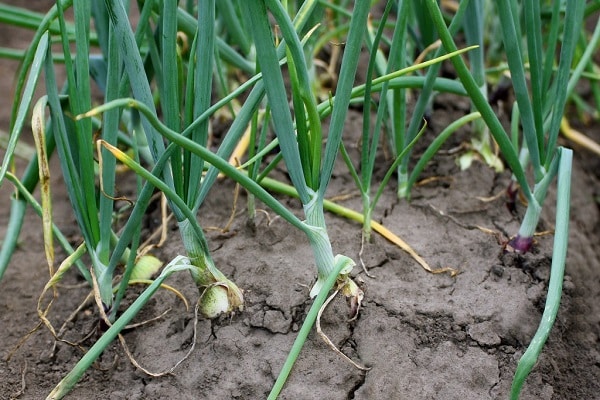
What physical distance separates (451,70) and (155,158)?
1.10 meters

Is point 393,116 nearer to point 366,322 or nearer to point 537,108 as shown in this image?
point 537,108

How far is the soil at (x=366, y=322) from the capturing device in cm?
125

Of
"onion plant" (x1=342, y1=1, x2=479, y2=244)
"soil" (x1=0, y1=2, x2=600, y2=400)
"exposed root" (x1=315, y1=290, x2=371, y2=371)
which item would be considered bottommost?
"soil" (x1=0, y1=2, x2=600, y2=400)

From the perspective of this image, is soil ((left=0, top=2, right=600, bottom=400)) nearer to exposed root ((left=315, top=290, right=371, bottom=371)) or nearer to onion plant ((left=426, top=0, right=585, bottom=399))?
exposed root ((left=315, top=290, right=371, bottom=371))

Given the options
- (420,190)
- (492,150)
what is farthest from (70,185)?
(492,150)

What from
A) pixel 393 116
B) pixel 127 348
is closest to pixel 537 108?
pixel 393 116

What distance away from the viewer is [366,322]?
4.29 ft

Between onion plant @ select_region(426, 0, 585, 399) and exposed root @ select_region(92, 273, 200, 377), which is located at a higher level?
onion plant @ select_region(426, 0, 585, 399)

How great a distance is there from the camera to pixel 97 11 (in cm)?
139

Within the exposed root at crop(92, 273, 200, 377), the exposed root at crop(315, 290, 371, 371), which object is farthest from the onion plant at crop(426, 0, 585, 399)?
the exposed root at crop(92, 273, 200, 377)

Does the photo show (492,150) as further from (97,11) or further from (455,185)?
(97,11)

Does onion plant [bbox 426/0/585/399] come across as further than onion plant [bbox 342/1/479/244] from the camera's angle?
No

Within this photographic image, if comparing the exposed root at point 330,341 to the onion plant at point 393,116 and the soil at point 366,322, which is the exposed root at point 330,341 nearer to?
the soil at point 366,322

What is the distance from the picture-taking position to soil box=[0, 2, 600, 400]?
1.25 metres
